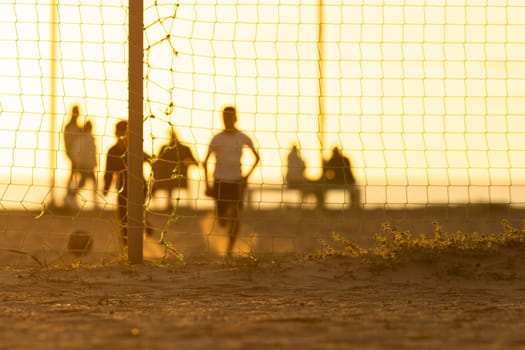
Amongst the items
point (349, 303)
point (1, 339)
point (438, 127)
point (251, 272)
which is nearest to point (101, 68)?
point (251, 272)

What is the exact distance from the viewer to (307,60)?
394 inches

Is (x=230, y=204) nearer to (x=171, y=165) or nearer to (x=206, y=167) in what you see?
(x=206, y=167)

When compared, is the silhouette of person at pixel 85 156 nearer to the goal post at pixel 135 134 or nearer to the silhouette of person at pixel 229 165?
the silhouette of person at pixel 229 165

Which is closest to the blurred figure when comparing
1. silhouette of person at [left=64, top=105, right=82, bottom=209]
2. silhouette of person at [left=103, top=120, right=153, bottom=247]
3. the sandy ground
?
the sandy ground

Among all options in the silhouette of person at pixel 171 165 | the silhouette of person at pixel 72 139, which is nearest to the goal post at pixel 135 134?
the silhouette of person at pixel 171 165

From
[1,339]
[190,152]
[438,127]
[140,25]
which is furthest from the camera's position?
[190,152]

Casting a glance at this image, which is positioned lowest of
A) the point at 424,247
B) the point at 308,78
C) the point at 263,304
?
the point at 263,304

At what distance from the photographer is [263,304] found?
7113 millimetres

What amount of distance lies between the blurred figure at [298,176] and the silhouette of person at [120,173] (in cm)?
141

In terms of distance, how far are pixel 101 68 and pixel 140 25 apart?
55cm

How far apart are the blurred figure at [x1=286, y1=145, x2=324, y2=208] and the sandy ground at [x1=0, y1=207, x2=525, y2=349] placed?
48.4 inches

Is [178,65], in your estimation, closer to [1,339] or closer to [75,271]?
[75,271]

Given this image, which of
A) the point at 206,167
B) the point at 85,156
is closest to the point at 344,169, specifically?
the point at 206,167

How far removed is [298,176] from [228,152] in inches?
94.8
